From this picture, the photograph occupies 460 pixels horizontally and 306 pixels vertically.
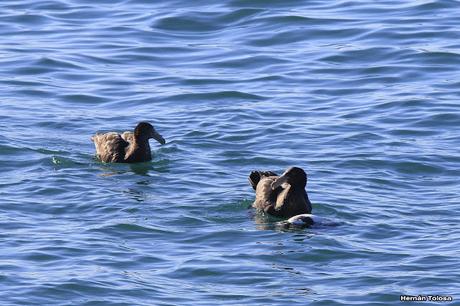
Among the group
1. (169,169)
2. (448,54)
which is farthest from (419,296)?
(448,54)

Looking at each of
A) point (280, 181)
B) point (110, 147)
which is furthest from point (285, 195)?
point (110, 147)

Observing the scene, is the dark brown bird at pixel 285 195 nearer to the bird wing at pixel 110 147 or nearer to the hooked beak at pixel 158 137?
the hooked beak at pixel 158 137

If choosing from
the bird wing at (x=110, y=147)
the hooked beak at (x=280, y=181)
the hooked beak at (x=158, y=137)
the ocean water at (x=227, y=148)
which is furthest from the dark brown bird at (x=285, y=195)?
the bird wing at (x=110, y=147)

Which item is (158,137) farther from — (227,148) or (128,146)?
(227,148)

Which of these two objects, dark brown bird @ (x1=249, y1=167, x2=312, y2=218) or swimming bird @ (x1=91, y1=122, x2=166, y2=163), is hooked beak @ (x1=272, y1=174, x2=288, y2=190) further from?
swimming bird @ (x1=91, y1=122, x2=166, y2=163)

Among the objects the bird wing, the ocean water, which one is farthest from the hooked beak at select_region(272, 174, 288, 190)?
the bird wing

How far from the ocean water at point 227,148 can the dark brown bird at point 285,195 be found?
0.91ft

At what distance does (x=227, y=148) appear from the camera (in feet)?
64.1

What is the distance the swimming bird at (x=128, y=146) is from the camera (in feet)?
62.4

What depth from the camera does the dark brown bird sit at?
53.7ft

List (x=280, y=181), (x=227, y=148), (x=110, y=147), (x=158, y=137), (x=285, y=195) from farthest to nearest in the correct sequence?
(x=227, y=148) < (x=158, y=137) < (x=110, y=147) < (x=280, y=181) < (x=285, y=195)

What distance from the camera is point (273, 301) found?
13.4 m

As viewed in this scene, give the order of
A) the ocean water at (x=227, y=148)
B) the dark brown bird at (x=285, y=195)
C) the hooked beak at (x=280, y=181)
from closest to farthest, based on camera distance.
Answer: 1. the ocean water at (x=227, y=148)
2. the dark brown bird at (x=285, y=195)
3. the hooked beak at (x=280, y=181)

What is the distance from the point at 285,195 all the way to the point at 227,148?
10.7 feet
